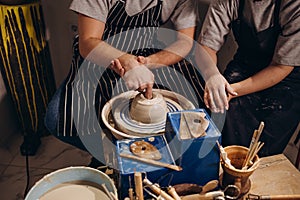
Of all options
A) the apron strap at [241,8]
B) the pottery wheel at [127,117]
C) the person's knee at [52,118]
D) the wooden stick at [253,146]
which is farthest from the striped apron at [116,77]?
the wooden stick at [253,146]

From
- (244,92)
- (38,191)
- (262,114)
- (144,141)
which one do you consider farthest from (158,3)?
(38,191)

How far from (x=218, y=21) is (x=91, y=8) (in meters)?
0.54

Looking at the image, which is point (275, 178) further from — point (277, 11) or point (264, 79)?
point (277, 11)

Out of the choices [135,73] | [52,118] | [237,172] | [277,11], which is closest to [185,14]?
[277,11]

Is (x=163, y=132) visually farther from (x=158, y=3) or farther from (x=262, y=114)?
(x=158, y=3)

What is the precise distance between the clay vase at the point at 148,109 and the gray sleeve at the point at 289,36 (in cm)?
53

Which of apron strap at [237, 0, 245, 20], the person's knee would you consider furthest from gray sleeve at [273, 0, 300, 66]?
the person's knee

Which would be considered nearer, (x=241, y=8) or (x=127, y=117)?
(x=127, y=117)

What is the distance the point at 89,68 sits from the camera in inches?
59.3

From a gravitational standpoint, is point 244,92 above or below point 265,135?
above

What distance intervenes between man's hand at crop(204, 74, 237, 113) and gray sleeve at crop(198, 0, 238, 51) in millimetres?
271

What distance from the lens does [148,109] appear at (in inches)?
44.6

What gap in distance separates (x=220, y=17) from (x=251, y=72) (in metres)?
0.29

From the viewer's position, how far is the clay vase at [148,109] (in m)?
1.14
